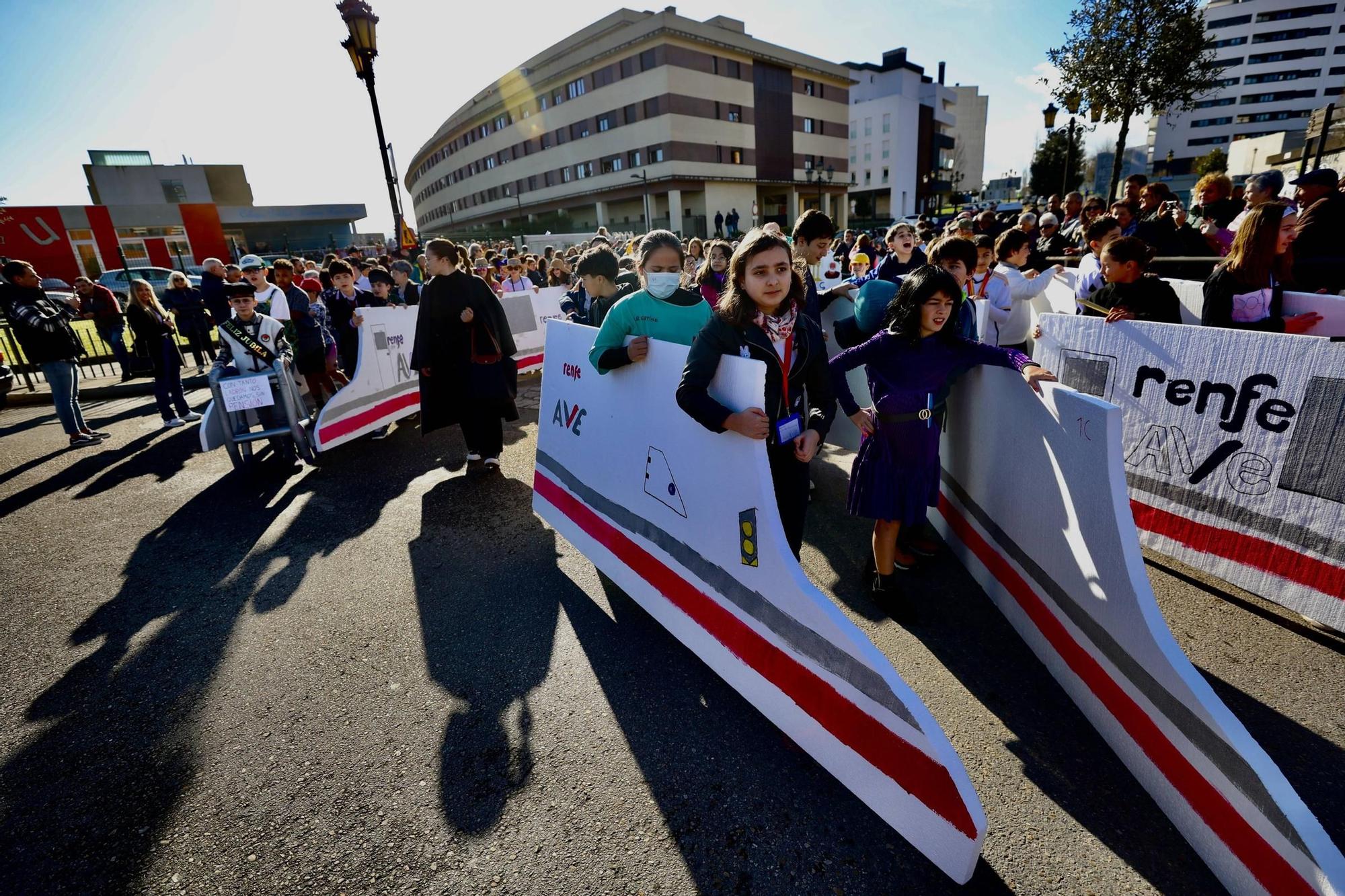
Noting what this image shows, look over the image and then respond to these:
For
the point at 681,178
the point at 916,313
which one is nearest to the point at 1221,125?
the point at 681,178

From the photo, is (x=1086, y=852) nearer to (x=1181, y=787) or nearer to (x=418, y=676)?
(x=1181, y=787)

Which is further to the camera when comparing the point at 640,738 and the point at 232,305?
the point at 232,305

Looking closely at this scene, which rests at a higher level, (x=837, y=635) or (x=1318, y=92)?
(x=1318, y=92)

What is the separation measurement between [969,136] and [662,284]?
108 m

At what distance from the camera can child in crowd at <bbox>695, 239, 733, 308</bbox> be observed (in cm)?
441

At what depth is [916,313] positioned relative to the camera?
9.36ft

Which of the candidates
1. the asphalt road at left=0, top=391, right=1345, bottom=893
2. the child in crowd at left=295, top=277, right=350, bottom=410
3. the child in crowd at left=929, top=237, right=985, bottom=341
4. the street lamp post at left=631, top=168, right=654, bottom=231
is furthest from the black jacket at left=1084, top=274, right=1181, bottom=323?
the street lamp post at left=631, top=168, right=654, bottom=231

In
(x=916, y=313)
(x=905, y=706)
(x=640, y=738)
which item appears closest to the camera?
(x=905, y=706)

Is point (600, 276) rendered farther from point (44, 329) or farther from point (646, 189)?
point (646, 189)

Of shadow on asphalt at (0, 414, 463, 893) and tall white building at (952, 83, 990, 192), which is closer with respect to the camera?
shadow on asphalt at (0, 414, 463, 893)

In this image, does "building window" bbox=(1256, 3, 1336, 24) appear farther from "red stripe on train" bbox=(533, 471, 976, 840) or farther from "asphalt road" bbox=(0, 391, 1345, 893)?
"red stripe on train" bbox=(533, 471, 976, 840)

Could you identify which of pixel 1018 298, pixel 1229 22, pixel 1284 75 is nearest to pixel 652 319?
pixel 1018 298

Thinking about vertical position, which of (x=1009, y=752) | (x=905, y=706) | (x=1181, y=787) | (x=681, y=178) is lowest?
(x=1009, y=752)

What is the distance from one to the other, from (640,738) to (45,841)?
2229mm
